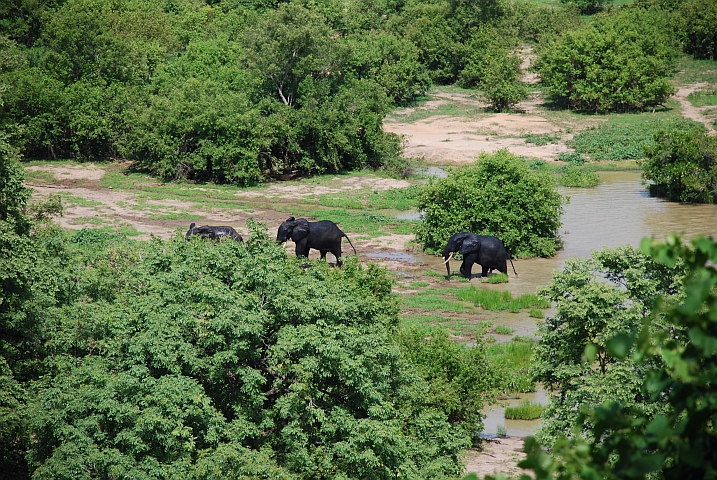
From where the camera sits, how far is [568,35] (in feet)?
159

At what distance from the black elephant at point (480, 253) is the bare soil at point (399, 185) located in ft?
3.37

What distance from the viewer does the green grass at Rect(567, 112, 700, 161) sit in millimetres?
39594

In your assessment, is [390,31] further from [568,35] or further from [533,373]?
[533,373]

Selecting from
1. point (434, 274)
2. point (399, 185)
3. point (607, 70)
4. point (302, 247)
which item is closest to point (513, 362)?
point (434, 274)

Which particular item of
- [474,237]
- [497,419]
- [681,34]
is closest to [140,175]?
[474,237]

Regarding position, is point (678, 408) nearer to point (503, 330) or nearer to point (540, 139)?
point (503, 330)

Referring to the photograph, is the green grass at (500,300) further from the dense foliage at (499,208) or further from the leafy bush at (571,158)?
the leafy bush at (571,158)

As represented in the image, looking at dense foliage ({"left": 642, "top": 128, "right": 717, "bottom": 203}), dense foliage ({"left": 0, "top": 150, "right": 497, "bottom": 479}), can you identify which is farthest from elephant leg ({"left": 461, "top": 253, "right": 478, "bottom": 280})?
dense foliage ({"left": 642, "top": 128, "right": 717, "bottom": 203})

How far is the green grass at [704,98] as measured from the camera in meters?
46.9

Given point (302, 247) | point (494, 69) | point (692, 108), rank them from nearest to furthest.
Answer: point (302, 247) < point (692, 108) < point (494, 69)

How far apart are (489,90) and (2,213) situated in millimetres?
36510

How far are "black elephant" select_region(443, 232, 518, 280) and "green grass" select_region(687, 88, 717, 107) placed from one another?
27484 millimetres

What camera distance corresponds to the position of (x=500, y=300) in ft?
72.6

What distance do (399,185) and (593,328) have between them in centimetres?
2276
